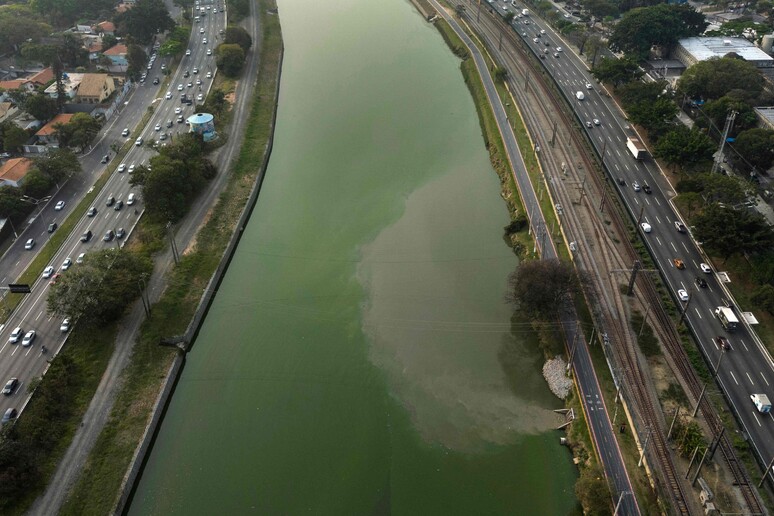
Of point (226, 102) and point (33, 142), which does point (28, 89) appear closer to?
point (33, 142)

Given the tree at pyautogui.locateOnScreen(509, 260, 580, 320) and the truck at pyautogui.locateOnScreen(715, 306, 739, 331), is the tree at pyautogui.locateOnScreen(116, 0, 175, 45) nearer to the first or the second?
the tree at pyautogui.locateOnScreen(509, 260, 580, 320)

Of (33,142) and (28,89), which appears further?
(28,89)

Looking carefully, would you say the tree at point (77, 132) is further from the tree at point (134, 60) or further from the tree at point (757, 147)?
the tree at point (757, 147)

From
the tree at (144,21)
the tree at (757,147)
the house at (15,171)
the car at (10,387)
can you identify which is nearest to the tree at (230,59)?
the tree at (144,21)

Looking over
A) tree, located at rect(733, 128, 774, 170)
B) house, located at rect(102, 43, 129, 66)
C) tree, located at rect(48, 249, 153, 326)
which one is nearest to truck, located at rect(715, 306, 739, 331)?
tree, located at rect(733, 128, 774, 170)

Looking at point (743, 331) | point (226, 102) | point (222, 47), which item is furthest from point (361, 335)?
point (222, 47)

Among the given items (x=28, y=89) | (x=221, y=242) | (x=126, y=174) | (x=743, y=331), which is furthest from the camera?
(x=28, y=89)
